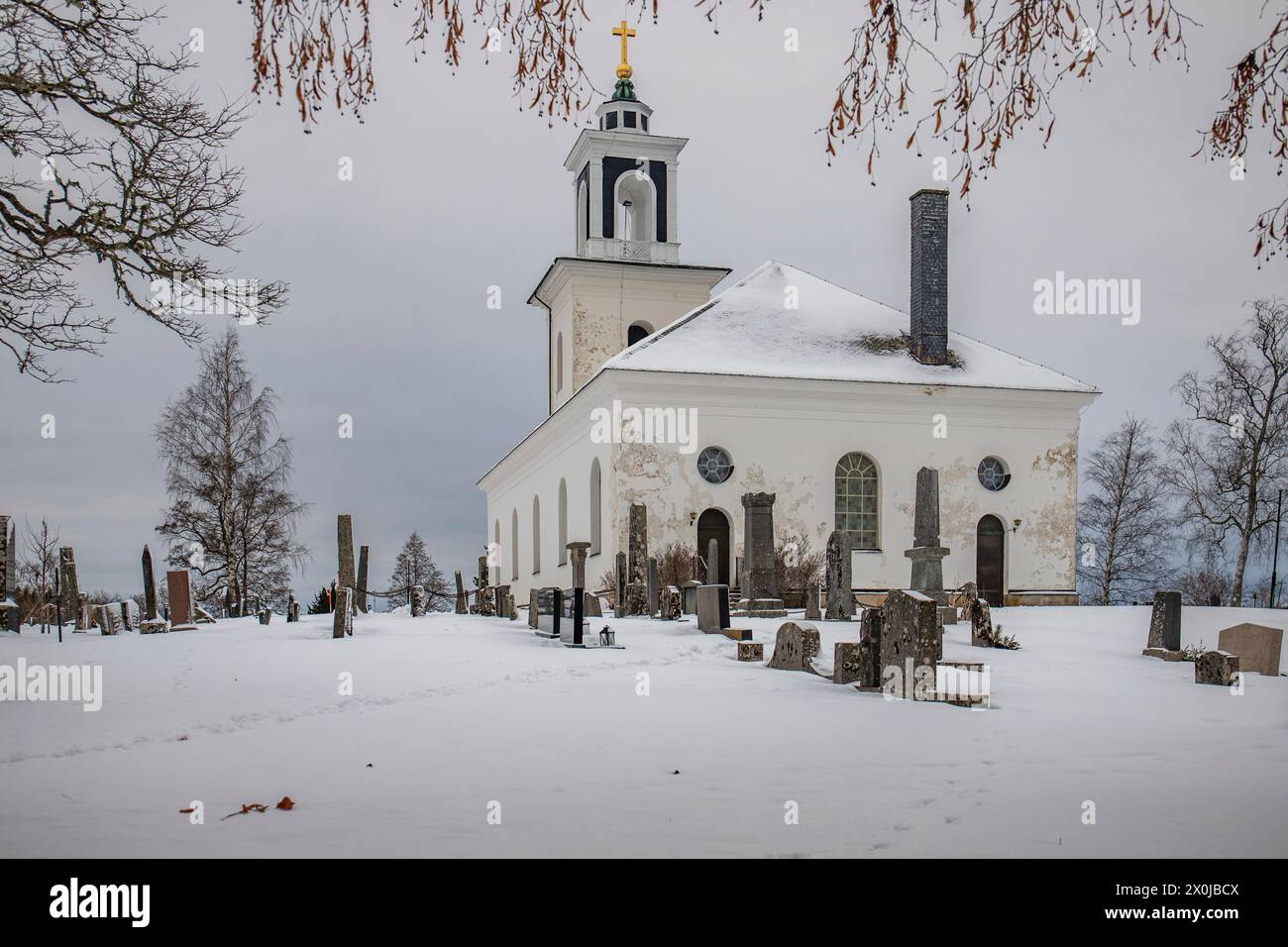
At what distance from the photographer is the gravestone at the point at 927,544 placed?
2230 cm

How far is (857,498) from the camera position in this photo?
30812 mm

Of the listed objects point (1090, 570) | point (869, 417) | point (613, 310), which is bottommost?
point (1090, 570)

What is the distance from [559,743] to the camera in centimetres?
821

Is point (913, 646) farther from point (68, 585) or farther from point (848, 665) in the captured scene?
point (68, 585)

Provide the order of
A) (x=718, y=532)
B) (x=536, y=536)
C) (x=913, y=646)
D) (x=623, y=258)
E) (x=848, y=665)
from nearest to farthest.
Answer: (x=913, y=646), (x=848, y=665), (x=718, y=532), (x=623, y=258), (x=536, y=536)

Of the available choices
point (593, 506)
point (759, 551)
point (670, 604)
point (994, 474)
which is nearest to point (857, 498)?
point (994, 474)

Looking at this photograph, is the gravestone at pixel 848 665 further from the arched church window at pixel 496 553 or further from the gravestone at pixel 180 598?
the arched church window at pixel 496 553

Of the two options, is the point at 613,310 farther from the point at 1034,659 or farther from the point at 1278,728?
the point at 1278,728

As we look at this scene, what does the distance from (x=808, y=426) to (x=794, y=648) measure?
1775 cm

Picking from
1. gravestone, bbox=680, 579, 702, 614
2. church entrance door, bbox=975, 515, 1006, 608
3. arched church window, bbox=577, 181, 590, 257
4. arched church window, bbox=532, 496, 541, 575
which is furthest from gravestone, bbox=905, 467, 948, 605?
arched church window, bbox=577, 181, 590, 257
